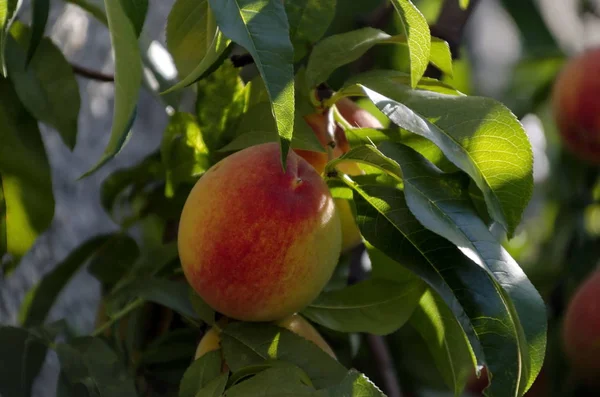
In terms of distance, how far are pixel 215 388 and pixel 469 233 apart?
184 millimetres

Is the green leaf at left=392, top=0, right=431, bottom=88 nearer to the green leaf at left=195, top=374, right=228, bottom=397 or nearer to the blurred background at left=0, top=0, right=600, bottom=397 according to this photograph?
the green leaf at left=195, top=374, right=228, bottom=397

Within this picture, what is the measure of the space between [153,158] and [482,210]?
13.1 inches

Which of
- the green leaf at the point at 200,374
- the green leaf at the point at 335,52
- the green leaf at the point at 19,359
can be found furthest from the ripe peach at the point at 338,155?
the green leaf at the point at 19,359

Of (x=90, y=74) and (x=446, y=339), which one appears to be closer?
(x=446, y=339)

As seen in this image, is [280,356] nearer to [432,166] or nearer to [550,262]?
[432,166]

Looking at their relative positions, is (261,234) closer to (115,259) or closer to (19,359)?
(19,359)

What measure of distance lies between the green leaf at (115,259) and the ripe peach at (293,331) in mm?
234

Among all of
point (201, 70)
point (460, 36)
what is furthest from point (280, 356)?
point (460, 36)

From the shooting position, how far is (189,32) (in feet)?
1.97

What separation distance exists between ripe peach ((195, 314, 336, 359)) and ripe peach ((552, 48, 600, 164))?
33.2 inches

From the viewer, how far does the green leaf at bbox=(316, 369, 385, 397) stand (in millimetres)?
489

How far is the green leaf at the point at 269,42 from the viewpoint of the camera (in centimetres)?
44

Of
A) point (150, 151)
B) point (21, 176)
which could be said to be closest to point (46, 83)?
point (21, 176)

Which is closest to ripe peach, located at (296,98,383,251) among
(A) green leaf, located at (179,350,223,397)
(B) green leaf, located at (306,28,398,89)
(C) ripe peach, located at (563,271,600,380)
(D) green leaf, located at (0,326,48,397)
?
(B) green leaf, located at (306,28,398,89)
